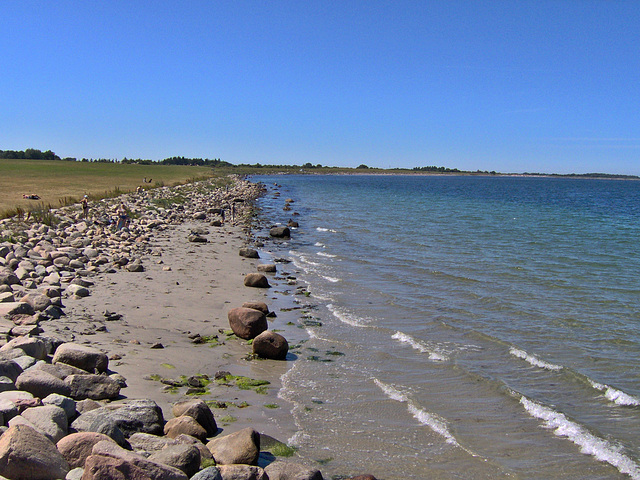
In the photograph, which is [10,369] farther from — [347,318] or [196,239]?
[196,239]

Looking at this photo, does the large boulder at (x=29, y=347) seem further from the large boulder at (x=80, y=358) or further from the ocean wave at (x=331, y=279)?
the ocean wave at (x=331, y=279)

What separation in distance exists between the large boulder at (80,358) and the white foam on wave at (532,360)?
317 inches

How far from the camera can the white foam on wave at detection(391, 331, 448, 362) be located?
10.8 m

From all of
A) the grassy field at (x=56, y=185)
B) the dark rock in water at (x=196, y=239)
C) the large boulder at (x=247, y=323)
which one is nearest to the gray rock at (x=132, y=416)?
the large boulder at (x=247, y=323)

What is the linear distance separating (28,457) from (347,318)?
381 inches

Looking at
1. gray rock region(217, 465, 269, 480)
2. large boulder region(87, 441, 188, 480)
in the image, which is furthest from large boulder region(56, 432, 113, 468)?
gray rock region(217, 465, 269, 480)

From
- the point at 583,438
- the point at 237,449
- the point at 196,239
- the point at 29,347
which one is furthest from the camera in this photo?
the point at 196,239

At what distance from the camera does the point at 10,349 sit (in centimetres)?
713

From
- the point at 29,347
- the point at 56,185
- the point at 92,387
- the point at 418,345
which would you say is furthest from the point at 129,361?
the point at 56,185

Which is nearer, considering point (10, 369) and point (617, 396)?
point (10, 369)

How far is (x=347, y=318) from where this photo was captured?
44.5ft

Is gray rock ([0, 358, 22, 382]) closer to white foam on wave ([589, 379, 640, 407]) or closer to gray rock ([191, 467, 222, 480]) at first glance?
gray rock ([191, 467, 222, 480])

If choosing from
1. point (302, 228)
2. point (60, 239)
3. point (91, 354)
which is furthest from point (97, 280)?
point (302, 228)

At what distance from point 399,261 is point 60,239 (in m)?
13.3
